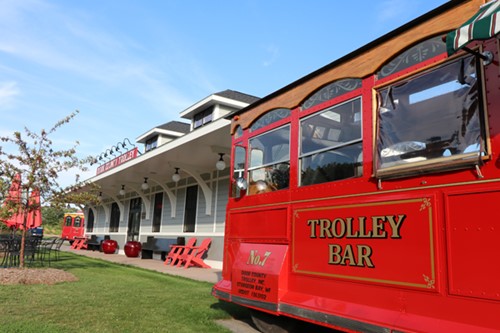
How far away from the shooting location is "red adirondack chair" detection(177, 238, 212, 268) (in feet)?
40.6

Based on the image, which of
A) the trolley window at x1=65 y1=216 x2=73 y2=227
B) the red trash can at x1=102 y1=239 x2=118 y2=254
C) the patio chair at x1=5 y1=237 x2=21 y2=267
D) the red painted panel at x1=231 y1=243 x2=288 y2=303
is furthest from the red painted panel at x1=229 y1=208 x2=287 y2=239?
the trolley window at x1=65 y1=216 x2=73 y2=227

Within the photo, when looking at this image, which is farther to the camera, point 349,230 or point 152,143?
point 152,143

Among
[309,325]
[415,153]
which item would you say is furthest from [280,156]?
[309,325]

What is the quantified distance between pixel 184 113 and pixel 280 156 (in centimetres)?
1355

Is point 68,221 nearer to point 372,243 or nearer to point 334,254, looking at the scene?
point 334,254

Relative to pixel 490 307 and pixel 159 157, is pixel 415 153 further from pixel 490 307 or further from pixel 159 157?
pixel 159 157

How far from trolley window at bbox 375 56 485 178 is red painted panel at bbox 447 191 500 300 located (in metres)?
0.28

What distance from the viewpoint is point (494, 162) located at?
2.73 metres

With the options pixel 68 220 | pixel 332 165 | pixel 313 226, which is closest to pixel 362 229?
pixel 313 226

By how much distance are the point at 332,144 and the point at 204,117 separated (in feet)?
43.9

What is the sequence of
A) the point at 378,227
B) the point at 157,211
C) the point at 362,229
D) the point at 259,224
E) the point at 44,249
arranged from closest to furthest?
the point at 378,227 < the point at 362,229 < the point at 259,224 < the point at 44,249 < the point at 157,211

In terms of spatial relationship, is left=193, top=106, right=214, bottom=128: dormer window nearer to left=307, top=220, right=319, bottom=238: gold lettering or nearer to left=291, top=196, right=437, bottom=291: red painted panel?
left=307, top=220, right=319, bottom=238: gold lettering

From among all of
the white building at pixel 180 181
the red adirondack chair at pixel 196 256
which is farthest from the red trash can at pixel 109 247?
the red adirondack chair at pixel 196 256

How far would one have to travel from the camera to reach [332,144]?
13.4 ft
